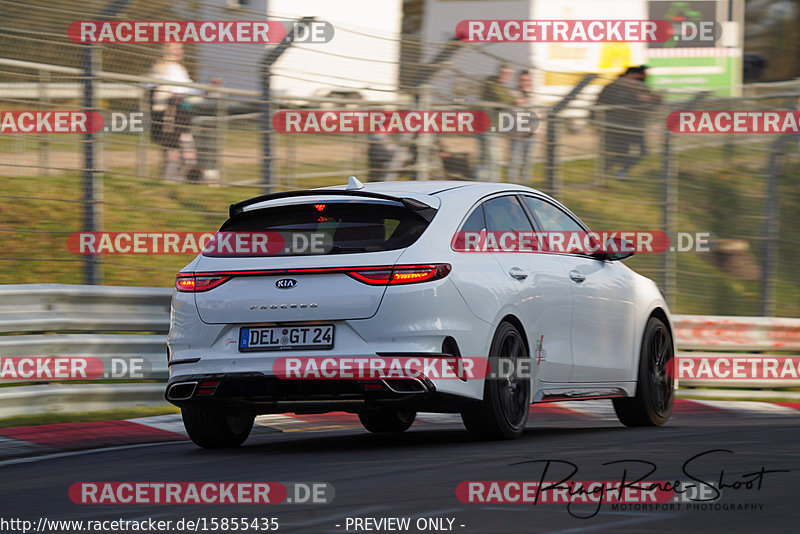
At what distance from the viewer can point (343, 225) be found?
7949mm

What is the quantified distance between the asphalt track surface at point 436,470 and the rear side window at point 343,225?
1114mm

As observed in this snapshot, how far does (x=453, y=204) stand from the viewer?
26.8ft

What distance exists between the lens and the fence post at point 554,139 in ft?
45.9

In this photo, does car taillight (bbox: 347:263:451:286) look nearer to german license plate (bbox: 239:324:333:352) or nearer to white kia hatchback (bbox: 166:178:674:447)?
white kia hatchback (bbox: 166:178:674:447)

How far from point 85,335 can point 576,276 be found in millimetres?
3565

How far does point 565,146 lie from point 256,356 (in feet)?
23.1

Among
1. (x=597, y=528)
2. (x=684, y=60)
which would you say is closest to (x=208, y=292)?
(x=597, y=528)

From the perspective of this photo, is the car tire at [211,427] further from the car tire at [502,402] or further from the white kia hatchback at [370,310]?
the car tire at [502,402]

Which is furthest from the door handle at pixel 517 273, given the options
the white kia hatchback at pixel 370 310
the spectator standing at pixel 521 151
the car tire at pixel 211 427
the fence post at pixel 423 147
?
the spectator standing at pixel 521 151

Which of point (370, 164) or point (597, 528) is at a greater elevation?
point (370, 164)

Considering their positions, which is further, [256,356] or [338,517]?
[256,356]

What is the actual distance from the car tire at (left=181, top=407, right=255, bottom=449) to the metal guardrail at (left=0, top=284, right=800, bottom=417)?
1783 mm

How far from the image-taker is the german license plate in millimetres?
7625

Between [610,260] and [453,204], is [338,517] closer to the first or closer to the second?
[453,204]
